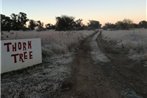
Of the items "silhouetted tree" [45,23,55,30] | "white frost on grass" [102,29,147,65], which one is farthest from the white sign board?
"silhouetted tree" [45,23,55,30]

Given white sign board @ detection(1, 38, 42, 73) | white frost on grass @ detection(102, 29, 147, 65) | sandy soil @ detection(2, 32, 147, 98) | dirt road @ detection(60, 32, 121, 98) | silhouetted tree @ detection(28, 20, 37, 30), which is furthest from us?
silhouetted tree @ detection(28, 20, 37, 30)

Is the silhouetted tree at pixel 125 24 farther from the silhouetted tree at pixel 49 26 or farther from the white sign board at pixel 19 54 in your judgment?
the white sign board at pixel 19 54

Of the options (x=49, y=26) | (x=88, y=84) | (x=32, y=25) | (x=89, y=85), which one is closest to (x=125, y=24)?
(x=49, y=26)

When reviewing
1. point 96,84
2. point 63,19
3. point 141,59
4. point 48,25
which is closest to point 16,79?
point 96,84

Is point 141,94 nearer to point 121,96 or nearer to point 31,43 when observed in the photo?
point 121,96

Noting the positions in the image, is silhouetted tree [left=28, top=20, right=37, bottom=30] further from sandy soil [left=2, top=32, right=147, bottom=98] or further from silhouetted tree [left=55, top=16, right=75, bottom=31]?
sandy soil [left=2, top=32, right=147, bottom=98]

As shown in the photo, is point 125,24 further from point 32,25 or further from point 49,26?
point 32,25

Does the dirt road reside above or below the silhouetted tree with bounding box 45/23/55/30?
below

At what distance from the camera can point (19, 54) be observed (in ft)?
37.9

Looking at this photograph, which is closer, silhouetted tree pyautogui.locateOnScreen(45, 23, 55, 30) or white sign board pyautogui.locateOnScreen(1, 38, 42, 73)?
white sign board pyautogui.locateOnScreen(1, 38, 42, 73)

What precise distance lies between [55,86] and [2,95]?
5.39ft

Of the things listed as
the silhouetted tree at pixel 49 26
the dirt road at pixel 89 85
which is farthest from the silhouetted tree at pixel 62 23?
the dirt road at pixel 89 85

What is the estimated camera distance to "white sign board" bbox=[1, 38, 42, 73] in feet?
35.0

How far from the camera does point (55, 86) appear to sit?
27.2 feet
